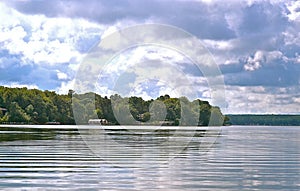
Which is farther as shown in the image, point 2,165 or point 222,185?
point 2,165

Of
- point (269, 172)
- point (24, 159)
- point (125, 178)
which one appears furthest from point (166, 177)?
point (24, 159)

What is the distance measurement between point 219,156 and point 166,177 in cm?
1486

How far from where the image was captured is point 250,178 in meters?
28.4

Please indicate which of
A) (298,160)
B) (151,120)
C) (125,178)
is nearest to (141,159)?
(298,160)

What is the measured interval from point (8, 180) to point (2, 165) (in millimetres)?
6789

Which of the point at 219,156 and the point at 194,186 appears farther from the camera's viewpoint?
→ the point at 219,156

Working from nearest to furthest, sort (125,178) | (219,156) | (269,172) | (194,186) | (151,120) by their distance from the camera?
(194,186)
(125,178)
(269,172)
(219,156)
(151,120)

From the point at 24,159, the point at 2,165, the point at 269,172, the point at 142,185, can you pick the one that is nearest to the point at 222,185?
the point at 142,185

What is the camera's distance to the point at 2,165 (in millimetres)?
32594

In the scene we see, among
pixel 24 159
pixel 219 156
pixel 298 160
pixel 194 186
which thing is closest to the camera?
pixel 194 186

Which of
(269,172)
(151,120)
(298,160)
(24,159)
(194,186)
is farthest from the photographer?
(151,120)

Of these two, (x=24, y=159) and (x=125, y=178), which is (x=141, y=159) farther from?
(x=125, y=178)

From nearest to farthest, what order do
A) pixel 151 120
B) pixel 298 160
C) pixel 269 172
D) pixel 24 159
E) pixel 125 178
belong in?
pixel 125 178
pixel 269 172
pixel 24 159
pixel 298 160
pixel 151 120

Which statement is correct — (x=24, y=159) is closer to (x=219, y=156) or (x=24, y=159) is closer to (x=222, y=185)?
(x=219, y=156)
